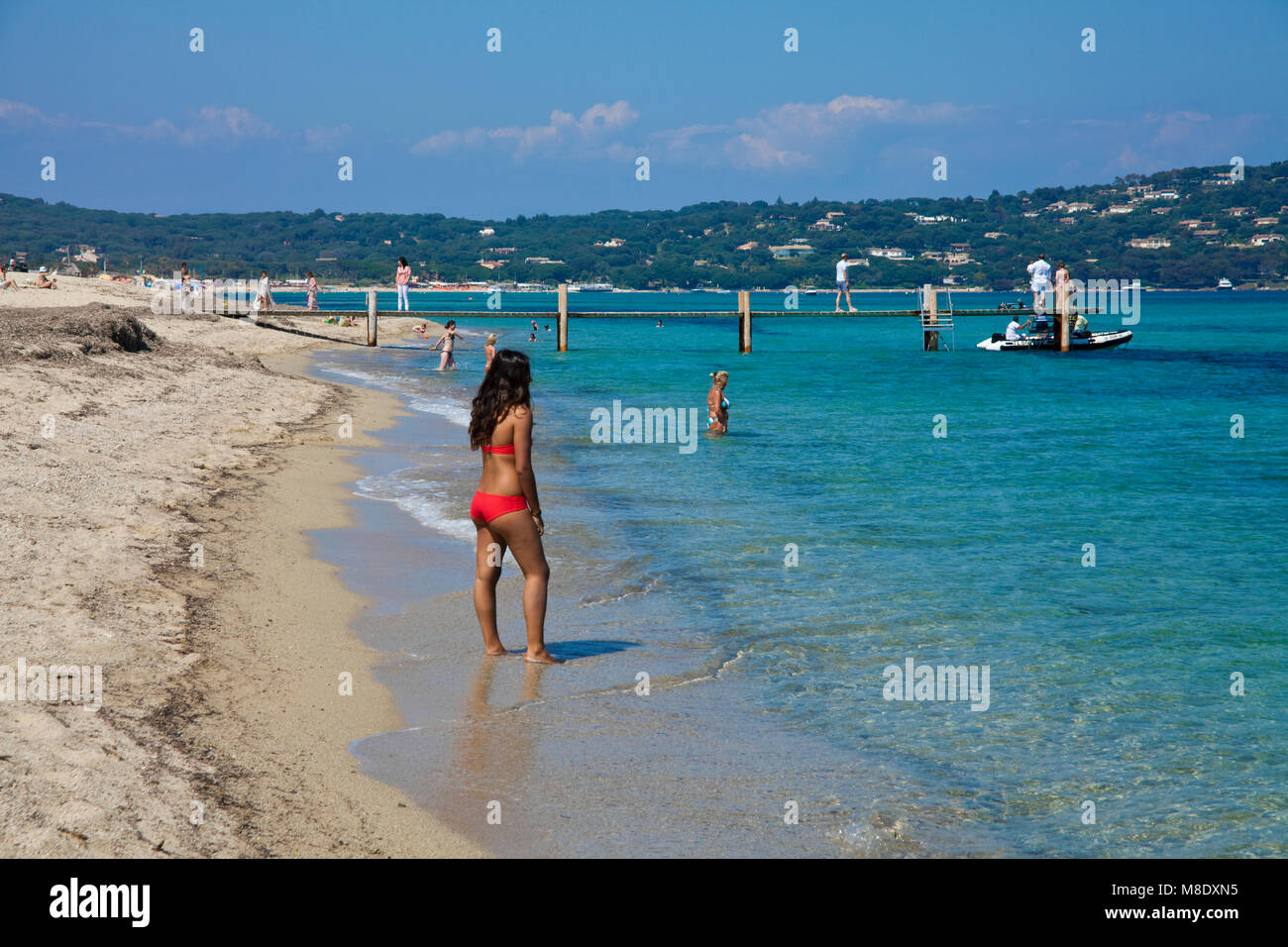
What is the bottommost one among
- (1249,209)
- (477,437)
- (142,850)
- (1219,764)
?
(1219,764)

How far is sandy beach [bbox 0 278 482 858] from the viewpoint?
4512mm

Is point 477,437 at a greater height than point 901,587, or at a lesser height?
greater

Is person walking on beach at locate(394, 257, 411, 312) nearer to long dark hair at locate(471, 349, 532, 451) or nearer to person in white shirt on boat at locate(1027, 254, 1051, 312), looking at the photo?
person in white shirt on boat at locate(1027, 254, 1051, 312)

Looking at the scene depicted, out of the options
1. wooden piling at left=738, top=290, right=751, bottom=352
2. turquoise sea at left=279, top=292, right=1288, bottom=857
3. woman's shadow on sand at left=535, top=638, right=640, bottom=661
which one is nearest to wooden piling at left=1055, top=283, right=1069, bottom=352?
wooden piling at left=738, top=290, right=751, bottom=352

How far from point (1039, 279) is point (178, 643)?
36188mm

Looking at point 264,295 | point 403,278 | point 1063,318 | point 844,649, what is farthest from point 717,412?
point 264,295

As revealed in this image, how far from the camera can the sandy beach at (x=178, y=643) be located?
4512mm

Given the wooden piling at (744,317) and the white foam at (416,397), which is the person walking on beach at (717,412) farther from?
the wooden piling at (744,317)

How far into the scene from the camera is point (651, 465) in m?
17.0

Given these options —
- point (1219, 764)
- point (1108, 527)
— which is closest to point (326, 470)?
point (1108, 527)

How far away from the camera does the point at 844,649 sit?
8.01 meters

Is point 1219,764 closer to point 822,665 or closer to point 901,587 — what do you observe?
point 822,665

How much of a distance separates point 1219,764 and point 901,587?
3.92m
